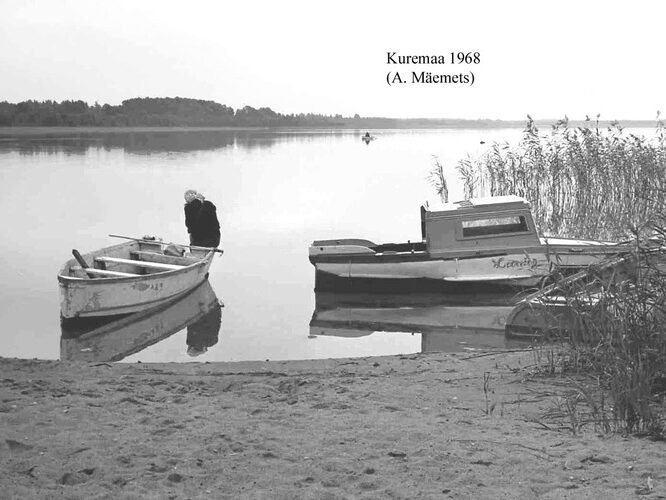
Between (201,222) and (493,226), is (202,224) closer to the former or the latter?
(201,222)

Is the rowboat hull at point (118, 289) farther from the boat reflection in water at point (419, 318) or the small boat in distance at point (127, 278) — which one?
the boat reflection in water at point (419, 318)

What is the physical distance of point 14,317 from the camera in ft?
54.0

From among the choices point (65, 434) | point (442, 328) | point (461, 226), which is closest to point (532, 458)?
point (65, 434)

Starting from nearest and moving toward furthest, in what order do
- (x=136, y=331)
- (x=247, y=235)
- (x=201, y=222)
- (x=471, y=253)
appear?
(x=136, y=331), (x=471, y=253), (x=201, y=222), (x=247, y=235)

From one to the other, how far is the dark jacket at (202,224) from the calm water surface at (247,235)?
3.64ft

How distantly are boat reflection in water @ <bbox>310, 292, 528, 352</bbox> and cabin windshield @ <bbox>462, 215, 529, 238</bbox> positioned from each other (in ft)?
4.76

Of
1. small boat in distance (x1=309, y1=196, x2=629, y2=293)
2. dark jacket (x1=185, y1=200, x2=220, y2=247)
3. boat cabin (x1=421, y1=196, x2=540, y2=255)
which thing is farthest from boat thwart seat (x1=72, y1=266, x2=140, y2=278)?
boat cabin (x1=421, y1=196, x2=540, y2=255)

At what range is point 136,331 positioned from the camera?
15.5 m

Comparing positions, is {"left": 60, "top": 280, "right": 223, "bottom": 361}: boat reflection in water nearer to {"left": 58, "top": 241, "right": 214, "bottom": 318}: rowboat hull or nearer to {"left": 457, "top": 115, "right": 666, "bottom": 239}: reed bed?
{"left": 58, "top": 241, "right": 214, "bottom": 318}: rowboat hull

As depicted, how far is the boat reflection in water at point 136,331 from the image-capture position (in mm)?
14219

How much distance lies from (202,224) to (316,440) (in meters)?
13.9

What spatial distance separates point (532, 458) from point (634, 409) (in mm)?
1035

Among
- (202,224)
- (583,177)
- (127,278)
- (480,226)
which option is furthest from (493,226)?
(127,278)

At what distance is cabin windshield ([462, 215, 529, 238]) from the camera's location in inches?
719
